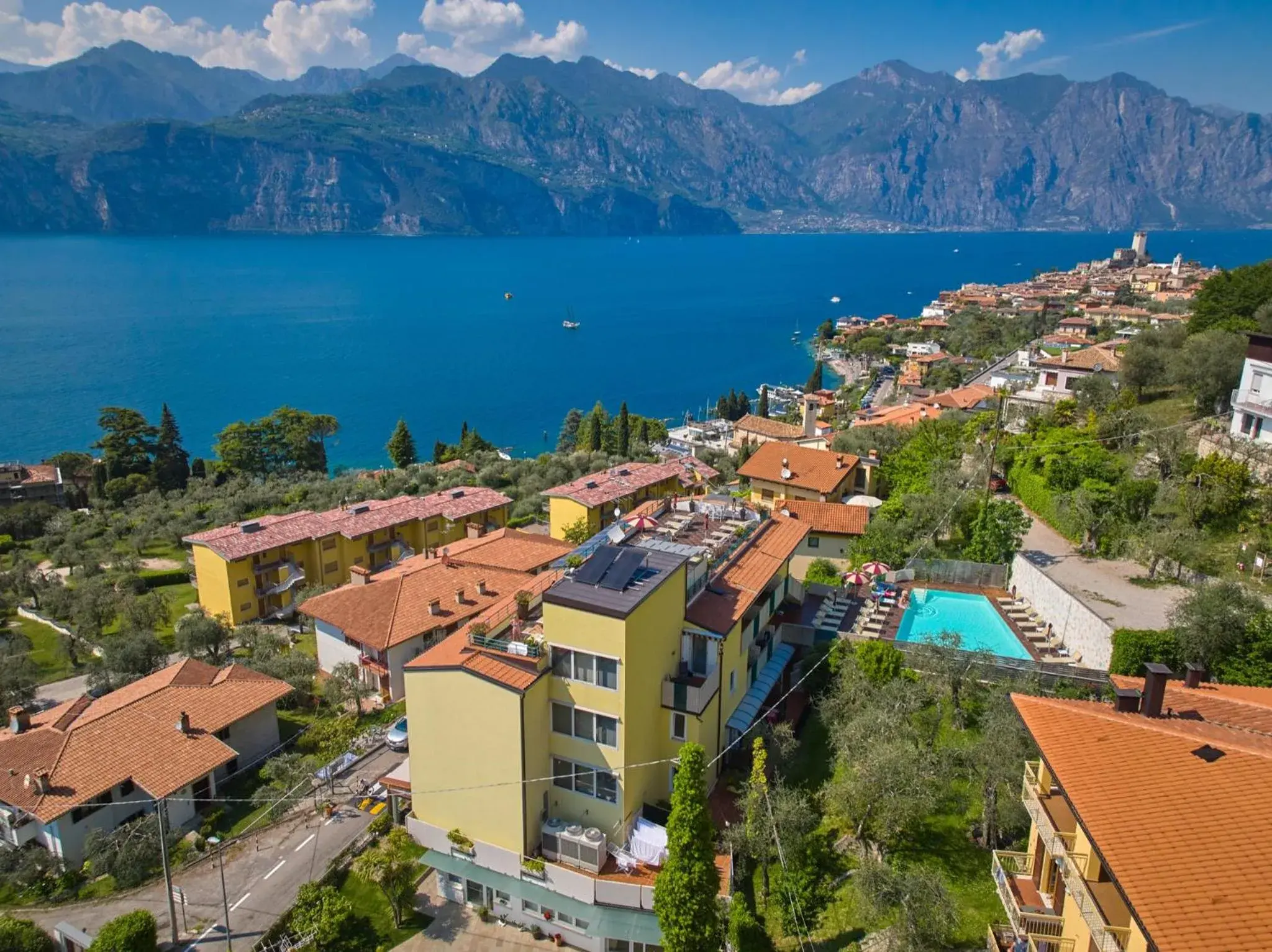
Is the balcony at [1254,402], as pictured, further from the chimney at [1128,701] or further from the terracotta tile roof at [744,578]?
→ the chimney at [1128,701]

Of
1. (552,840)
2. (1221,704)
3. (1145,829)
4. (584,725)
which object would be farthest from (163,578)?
(1221,704)

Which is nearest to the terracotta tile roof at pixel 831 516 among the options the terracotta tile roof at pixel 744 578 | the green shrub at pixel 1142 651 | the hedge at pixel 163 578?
the terracotta tile roof at pixel 744 578

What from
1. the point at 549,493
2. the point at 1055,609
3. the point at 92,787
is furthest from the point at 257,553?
the point at 1055,609

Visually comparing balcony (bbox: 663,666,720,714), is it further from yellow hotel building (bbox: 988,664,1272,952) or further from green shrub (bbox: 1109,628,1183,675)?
green shrub (bbox: 1109,628,1183,675)

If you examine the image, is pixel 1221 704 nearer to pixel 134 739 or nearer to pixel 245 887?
pixel 245 887

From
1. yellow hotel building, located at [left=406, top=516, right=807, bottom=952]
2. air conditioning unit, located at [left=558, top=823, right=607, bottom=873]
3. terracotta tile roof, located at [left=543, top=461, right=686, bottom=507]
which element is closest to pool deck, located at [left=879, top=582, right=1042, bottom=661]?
yellow hotel building, located at [left=406, top=516, right=807, bottom=952]

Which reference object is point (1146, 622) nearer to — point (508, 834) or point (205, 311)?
point (508, 834)
